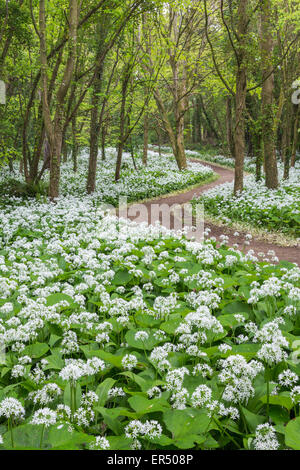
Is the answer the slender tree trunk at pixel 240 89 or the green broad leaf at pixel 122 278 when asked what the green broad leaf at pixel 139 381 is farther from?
the slender tree trunk at pixel 240 89

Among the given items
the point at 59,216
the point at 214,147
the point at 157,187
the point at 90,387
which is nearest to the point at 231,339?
the point at 90,387

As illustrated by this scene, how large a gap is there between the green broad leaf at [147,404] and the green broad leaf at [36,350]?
1.15m

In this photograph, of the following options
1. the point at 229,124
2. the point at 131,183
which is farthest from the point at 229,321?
the point at 229,124

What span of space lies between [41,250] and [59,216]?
3447mm

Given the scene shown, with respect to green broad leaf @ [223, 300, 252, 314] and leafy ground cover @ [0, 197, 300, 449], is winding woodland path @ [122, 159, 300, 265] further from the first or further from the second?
leafy ground cover @ [0, 197, 300, 449]

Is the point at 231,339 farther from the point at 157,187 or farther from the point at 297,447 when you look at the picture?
the point at 157,187

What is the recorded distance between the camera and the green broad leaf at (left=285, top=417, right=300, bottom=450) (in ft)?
6.53

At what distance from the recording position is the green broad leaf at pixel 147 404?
2291 millimetres

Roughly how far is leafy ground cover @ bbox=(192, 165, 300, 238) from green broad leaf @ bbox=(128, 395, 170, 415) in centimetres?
891

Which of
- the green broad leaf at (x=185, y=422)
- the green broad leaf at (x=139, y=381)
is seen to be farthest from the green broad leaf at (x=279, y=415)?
the green broad leaf at (x=139, y=381)

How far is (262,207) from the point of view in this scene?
11.9 meters

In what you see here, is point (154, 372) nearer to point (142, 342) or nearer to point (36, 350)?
point (142, 342)

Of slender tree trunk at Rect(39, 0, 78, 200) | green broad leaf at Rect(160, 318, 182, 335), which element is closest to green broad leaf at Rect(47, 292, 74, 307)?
green broad leaf at Rect(160, 318, 182, 335)

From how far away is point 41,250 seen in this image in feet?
23.9
